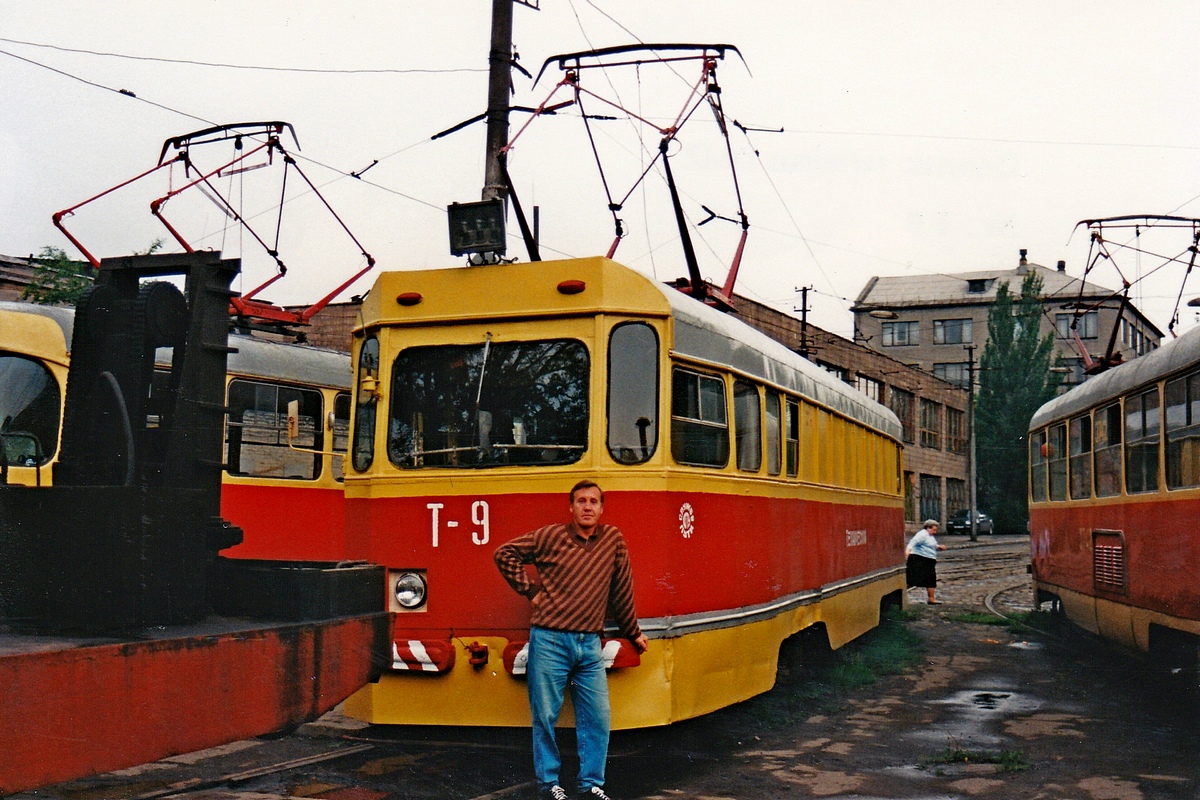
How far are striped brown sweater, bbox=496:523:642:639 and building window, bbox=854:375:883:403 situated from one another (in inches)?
1803

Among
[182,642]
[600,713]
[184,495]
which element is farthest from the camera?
[600,713]

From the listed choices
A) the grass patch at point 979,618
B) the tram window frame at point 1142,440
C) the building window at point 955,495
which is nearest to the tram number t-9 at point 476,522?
the tram window frame at point 1142,440

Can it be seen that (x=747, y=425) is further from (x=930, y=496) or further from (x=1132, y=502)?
(x=930, y=496)

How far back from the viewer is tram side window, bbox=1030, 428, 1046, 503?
1545 cm

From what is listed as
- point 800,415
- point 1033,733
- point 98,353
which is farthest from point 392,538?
point 1033,733

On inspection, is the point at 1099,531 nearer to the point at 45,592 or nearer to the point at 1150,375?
the point at 1150,375

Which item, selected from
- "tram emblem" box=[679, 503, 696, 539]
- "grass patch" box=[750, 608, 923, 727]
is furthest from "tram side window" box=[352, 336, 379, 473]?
"grass patch" box=[750, 608, 923, 727]

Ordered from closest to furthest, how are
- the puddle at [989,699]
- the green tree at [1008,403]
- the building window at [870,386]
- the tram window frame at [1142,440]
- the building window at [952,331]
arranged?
the tram window frame at [1142,440], the puddle at [989,699], the building window at [870,386], the green tree at [1008,403], the building window at [952,331]

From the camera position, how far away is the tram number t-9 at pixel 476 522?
7297mm

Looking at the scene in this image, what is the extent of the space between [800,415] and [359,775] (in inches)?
180

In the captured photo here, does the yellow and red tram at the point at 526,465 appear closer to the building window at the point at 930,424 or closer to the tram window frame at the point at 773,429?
the tram window frame at the point at 773,429

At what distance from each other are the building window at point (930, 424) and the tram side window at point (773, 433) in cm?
5322

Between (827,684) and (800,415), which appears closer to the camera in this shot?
(800,415)

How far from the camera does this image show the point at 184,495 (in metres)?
4.39
